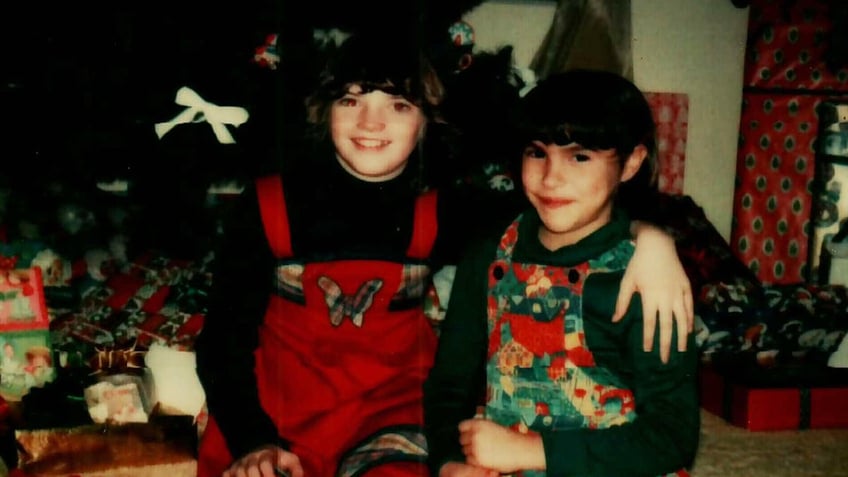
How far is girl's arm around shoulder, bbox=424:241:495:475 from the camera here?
0.86 meters

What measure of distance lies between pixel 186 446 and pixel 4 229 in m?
0.64

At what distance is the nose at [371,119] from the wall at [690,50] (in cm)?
123

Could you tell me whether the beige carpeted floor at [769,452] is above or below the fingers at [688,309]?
below

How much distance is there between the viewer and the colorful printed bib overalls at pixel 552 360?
2.68ft

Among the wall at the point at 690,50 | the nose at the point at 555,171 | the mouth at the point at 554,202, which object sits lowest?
the mouth at the point at 554,202

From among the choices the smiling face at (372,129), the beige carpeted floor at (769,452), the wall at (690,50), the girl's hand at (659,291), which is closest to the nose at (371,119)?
the smiling face at (372,129)

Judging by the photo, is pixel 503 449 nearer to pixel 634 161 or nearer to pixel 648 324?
pixel 648 324

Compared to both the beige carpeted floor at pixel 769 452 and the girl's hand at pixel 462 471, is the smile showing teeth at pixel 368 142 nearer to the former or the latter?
the girl's hand at pixel 462 471

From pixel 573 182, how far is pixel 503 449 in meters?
0.30

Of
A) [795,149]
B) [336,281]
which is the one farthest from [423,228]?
[795,149]

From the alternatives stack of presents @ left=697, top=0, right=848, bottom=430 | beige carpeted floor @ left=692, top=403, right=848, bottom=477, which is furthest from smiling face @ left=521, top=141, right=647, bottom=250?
stack of presents @ left=697, top=0, right=848, bottom=430

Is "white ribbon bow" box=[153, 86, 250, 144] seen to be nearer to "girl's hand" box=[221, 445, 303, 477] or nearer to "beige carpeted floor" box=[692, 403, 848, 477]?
"girl's hand" box=[221, 445, 303, 477]

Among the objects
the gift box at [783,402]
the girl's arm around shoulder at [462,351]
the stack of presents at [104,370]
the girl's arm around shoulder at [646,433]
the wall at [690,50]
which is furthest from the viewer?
the wall at [690,50]

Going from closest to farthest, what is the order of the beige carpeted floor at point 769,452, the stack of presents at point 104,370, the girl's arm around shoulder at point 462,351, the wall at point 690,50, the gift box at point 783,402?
the girl's arm around shoulder at point 462,351 → the stack of presents at point 104,370 → the beige carpeted floor at point 769,452 → the gift box at point 783,402 → the wall at point 690,50
